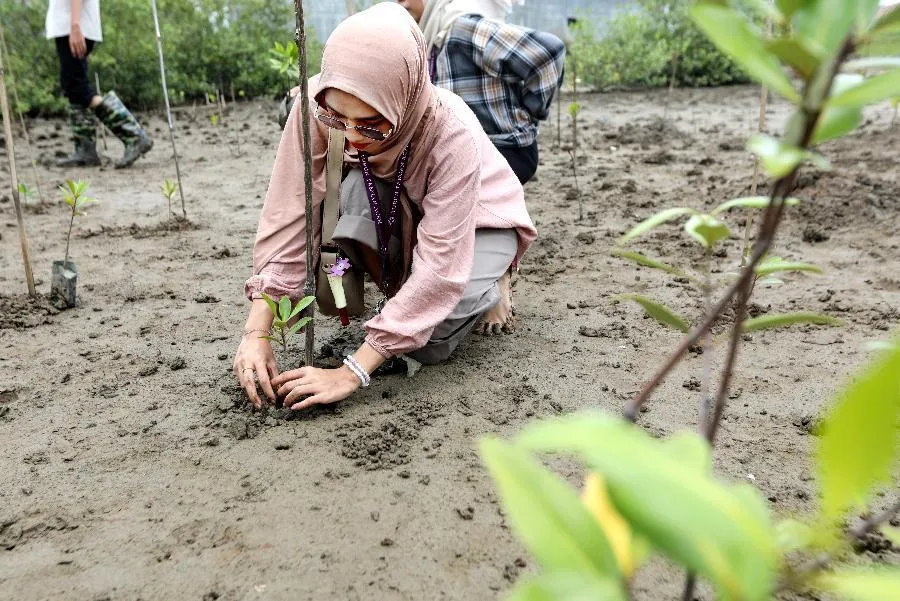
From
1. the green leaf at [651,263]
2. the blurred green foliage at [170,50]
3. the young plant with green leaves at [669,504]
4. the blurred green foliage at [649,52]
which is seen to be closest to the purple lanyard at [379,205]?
the green leaf at [651,263]

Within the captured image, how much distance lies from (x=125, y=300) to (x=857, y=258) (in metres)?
2.92

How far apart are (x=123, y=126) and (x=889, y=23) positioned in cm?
547

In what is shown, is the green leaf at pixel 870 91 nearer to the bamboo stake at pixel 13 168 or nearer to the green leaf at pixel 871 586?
the green leaf at pixel 871 586

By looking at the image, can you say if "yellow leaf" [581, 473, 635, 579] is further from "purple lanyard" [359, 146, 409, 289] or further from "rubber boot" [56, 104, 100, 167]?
"rubber boot" [56, 104, 100, 167]

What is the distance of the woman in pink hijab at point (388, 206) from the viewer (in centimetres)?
181

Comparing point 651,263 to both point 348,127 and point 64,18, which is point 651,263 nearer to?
point 348,127

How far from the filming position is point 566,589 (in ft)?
1.26

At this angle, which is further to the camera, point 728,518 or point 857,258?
point 857,258

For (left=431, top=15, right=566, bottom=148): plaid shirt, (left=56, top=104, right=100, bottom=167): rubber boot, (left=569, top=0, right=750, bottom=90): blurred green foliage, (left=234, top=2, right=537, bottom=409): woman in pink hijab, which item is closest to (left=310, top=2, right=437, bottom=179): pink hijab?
(left=234, top=2, right=537, bottom=409): woman in pink hijab

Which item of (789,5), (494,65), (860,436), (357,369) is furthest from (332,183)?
(860,436)

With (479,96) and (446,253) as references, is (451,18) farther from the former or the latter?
(446,253)

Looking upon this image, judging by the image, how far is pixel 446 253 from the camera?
199 cm


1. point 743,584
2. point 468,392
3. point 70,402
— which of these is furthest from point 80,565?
point 743,584

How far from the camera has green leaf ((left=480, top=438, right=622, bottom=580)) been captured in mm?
415
